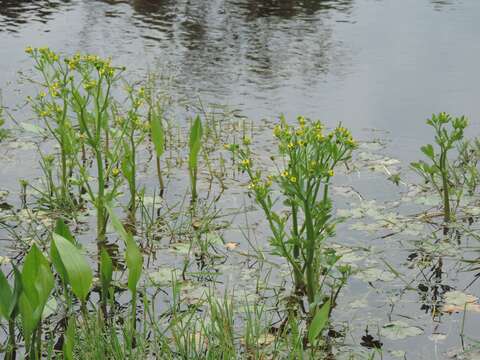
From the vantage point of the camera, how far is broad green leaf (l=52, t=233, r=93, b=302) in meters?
2.51

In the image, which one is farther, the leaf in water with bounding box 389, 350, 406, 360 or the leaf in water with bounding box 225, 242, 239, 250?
the leaf in water with bounding box 225, 242, 239, 250

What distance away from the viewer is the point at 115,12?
25.8 ft

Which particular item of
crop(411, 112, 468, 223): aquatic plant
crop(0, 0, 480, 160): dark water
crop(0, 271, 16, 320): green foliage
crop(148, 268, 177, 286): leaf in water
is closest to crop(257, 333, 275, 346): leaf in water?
crop(148, 268, 177, 286): leaf in water

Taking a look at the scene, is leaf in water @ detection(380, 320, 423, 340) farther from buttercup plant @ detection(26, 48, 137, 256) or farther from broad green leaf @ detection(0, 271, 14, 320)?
broad green leaf @ detection(0, 271, 14, 320)

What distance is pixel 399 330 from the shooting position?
285 cm

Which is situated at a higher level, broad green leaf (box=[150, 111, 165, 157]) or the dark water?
broad green leaf (box=[150, 111, 165, 157])

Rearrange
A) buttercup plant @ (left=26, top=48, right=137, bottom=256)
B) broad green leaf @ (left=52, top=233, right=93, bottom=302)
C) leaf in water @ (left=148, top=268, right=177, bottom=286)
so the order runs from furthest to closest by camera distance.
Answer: buttercup plant @ (left=26, top=48, right=137, bottom=256), leaf in water @ (left=148, top=268, right=177, bottom=286), broad green leaf @ (left=52, top=233, right=93, bottom=302)

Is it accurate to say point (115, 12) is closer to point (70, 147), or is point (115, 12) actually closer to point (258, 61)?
point (258, 61)

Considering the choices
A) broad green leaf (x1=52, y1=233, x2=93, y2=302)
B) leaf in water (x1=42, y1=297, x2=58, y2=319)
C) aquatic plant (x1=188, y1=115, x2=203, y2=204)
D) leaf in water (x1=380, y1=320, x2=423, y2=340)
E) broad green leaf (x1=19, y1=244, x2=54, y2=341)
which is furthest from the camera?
aquatic plant (x1=188, y1=115, x2=203, y2=204)

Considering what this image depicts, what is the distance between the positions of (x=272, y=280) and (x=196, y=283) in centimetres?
30

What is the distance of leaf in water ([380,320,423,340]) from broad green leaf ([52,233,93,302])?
1052 mm

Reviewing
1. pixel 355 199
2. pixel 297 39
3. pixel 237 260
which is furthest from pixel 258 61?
pixel 237 260

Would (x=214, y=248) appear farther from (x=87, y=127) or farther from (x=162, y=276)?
(x=87, y=127)

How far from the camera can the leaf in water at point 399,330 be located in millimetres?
2820
